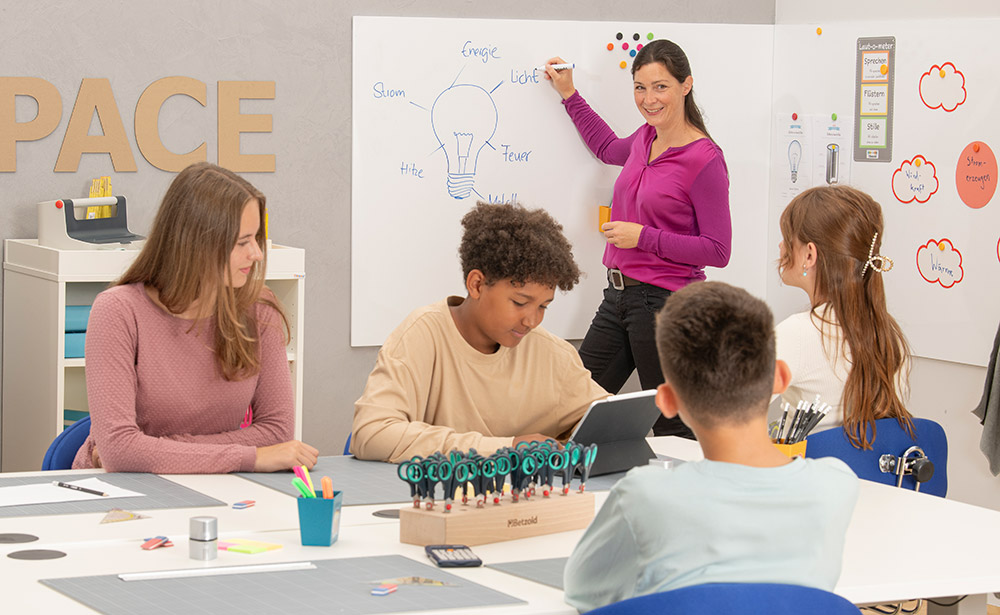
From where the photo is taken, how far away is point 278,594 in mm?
1607

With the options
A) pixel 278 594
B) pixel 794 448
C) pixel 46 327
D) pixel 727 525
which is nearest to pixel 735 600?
pixel 727 525

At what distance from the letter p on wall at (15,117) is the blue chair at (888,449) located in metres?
2.67

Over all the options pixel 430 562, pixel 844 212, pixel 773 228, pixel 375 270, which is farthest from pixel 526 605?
pixel 773 228

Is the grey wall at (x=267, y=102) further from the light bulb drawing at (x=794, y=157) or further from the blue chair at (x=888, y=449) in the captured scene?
the blue chair at (x=888, y=449)

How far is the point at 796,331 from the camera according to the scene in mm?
2691

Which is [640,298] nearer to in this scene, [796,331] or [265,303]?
[796,331]

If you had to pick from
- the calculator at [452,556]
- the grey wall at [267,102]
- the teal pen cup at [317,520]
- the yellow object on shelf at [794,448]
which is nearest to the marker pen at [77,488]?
the teal pen cup at [317,520]

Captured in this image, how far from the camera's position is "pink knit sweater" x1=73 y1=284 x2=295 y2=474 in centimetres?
234

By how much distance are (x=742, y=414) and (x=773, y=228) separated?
3426 millimetres

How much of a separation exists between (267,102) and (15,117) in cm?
82

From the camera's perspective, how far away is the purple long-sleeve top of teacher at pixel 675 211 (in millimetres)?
3986

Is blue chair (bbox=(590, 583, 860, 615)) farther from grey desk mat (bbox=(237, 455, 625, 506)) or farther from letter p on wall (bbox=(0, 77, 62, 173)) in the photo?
letter p on wall (bbox=(0, 77, 62, 173))

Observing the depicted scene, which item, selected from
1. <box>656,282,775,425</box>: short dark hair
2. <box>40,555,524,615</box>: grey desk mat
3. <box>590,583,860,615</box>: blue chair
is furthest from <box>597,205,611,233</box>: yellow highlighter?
<box>590,583,860,615</box>: blue chair

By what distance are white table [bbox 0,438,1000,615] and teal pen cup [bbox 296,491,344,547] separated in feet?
0.08
